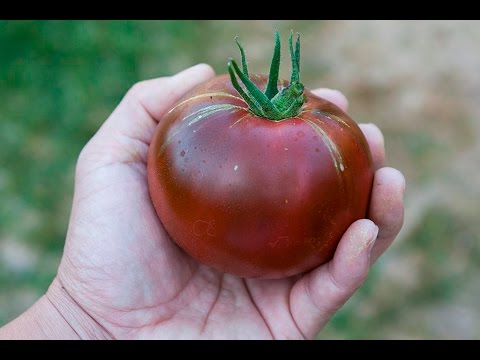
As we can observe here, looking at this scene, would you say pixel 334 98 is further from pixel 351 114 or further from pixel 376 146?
pixel 351 114

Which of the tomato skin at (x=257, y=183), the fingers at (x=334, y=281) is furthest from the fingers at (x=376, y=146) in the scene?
the fingers at (x=334, y=281)

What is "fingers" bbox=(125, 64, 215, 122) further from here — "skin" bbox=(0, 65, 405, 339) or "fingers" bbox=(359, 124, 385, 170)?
"fingers" bbox=(359, 124, 385, 170)

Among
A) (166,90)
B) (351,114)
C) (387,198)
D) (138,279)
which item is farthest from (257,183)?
(351,114)

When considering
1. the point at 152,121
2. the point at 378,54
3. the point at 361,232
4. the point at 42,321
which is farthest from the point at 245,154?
the point at 378,54

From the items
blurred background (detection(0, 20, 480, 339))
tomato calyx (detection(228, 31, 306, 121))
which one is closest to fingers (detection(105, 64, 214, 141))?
tomato calyx (detection(228, 31, 306, 121))

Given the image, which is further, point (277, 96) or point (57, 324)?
point (57, 324)
